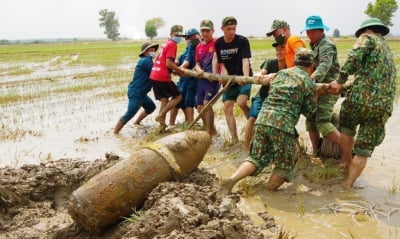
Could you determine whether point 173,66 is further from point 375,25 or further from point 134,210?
point 134,210

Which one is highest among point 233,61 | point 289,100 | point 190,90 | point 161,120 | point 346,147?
point 233,61

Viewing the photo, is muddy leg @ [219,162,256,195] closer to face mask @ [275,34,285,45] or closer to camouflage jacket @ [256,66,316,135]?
camouflage jacket @ [256,66,316,135]

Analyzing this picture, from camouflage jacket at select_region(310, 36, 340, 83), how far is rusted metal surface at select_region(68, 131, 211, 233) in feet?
6.15

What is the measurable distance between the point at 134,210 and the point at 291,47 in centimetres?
292

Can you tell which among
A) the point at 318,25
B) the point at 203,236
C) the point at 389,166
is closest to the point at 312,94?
the point at 318,25

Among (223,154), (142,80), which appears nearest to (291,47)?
(223,154)

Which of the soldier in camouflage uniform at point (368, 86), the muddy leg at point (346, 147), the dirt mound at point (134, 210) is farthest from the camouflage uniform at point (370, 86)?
the dirt mound at point (134, 210)

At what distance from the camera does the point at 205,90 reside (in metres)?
6.79

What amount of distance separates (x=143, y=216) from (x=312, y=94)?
7.42ft

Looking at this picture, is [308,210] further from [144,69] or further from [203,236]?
[144,69]

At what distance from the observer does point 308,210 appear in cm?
415

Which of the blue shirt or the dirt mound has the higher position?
the blue shirt

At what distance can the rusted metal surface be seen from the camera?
3.60m

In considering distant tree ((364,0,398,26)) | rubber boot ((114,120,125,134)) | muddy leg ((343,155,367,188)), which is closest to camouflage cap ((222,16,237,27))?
muddy leg ((343,155,367,188))
